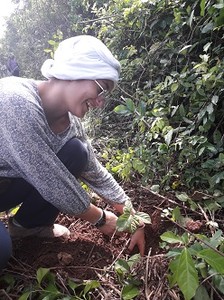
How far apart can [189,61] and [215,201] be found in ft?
3.13

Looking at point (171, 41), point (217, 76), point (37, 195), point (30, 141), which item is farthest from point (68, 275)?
point (171, 41)

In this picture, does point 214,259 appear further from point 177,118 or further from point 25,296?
point 177,118

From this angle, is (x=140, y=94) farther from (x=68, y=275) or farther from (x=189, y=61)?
(x=68, y=275)

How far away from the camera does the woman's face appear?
3.58 feet

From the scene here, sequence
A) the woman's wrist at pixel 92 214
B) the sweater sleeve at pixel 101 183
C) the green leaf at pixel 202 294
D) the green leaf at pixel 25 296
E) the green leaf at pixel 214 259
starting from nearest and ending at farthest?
the green leaf at pixel 214 259 < the green leaf at pixel 202 294 < the green leaf at pixel 25 296 < the woman's wrist at pixel 92 214 < the sweater sleeve at pixel 101 183

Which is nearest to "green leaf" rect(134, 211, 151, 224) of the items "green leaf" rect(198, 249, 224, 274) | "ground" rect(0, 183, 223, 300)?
"ground" rect(0, 183, 223, 300)

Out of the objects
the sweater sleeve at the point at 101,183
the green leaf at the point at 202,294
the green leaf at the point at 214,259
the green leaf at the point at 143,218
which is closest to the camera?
the green leaf at the point at 214,259

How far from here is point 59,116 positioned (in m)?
1.23

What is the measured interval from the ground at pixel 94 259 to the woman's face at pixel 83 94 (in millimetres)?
519

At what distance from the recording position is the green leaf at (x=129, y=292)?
96cm

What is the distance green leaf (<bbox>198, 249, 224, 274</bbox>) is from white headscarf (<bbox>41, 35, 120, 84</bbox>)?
2.18ft

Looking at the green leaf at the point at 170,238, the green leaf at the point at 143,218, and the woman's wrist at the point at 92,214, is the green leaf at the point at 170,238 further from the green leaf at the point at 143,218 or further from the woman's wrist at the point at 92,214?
the woman's wrist at the point at 92,214

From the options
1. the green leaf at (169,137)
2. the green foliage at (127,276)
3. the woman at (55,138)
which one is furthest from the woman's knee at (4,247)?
the green leaf at (169,137)

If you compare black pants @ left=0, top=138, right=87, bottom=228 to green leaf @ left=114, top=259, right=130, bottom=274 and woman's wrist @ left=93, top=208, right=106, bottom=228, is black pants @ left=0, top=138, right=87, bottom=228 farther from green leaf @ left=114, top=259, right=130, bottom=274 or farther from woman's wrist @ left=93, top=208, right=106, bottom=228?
green leaf @ left=114, top=259, right=130, bottom=274
